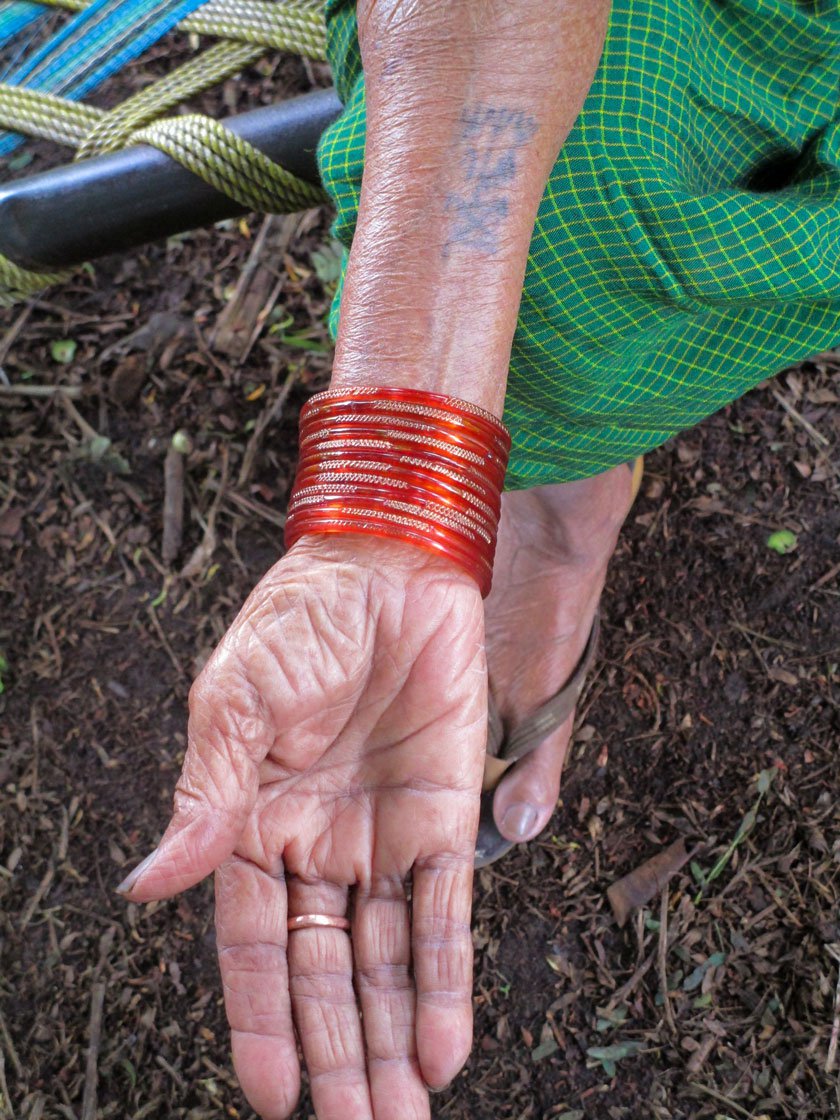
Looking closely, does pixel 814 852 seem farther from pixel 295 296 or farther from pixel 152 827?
pixel 295 296

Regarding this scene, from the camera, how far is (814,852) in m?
1.98

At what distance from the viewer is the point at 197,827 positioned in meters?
1.14

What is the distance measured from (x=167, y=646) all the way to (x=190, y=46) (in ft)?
5.80

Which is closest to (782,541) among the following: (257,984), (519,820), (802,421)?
(802,421)

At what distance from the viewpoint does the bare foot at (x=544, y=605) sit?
6.59ft

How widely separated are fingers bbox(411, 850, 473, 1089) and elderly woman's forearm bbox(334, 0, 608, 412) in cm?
67

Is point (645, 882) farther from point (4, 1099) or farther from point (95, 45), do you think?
point (95, 45)

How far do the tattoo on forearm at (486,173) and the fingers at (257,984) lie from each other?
91 centimetres

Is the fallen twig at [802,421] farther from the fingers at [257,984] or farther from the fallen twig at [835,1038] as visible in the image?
the fingers at [257,984]

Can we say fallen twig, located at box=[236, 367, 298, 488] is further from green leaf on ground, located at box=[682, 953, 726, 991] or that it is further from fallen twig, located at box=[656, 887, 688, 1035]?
green leaf on ground, located at box=[682, 953, 726, 991]

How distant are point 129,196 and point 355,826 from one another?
52.2 inches

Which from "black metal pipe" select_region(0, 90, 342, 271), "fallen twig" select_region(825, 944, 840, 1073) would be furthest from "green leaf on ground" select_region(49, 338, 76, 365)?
"fallen twig" select_region(825, 944, 840, 1073)

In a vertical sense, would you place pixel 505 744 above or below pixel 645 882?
above

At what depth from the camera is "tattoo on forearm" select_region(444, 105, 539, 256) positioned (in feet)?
3.75
